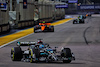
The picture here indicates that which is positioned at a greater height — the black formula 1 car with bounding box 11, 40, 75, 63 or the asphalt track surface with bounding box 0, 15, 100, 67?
the black formula 1 car with bounding box 11, 40, 75, 63

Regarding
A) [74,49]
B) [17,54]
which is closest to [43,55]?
[17,54]

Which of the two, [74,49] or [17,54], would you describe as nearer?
[17,54]

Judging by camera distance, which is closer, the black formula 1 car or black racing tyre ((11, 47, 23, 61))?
the black formula 1 car

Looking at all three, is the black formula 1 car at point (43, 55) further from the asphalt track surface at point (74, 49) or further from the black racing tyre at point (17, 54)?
the asphalt track surface at point (74, 49)

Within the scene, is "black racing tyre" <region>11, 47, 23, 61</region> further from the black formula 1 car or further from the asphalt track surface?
the asphalt track surface

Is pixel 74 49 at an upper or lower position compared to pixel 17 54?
lower

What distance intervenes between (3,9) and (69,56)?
19.7 meters

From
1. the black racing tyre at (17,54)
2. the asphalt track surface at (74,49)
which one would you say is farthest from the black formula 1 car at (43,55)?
the asphalt track surface at (74,49)

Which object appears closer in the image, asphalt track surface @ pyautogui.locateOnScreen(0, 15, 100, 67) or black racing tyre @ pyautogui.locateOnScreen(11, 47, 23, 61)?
asphalt track surface @ pyautogui.locateOnScreen(0, 15, 100, 67)

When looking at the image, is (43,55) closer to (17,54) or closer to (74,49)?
(17,54)

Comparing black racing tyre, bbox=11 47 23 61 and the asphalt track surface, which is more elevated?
black racing tyre, bbox=11 47 23 61

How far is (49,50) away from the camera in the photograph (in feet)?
37.3

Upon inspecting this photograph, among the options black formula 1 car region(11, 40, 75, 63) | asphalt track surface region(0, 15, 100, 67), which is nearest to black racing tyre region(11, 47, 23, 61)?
black formula 1 car region(11, 40, 75, 63)

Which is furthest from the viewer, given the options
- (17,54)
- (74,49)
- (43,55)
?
(74,49)
